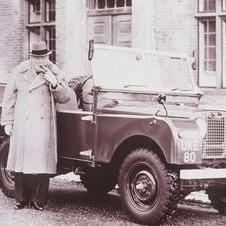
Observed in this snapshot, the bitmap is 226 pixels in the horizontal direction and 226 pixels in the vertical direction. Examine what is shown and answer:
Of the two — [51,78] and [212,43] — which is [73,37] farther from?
[51,78]

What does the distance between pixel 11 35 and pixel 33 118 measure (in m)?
9.38

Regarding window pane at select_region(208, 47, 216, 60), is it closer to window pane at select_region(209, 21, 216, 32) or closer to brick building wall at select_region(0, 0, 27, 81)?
window pane at select_region(209, 21, 216, 32)

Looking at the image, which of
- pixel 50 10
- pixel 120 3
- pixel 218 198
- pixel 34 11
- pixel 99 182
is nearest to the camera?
pixel 218 198

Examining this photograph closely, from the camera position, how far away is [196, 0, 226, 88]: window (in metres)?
13.7

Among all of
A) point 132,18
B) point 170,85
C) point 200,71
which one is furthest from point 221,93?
point 170,85

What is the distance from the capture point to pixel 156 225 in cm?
761

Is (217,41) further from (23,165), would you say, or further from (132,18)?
(23,165)

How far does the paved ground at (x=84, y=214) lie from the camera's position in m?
7.78

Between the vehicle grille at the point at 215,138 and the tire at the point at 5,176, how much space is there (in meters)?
2.77

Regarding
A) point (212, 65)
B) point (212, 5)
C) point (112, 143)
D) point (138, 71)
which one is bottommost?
point (112, 143)

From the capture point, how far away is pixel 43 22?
55.9ft

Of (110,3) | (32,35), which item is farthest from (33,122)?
(32,35)

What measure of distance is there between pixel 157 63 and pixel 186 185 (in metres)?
2.05

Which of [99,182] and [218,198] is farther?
[99,182]
